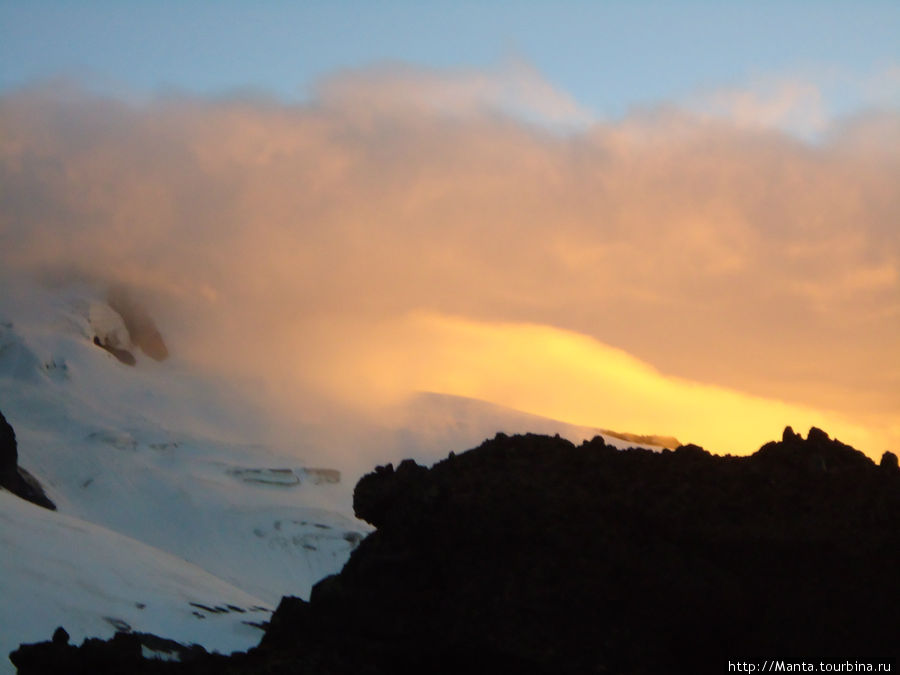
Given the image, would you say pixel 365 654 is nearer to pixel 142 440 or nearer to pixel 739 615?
Result: pixel 739 615

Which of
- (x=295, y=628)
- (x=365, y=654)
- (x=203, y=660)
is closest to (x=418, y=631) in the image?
(x=365, y=654)

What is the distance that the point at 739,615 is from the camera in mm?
22672

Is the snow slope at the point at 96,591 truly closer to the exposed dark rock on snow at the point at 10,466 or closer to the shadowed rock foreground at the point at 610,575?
the exposed dark rock on snow at the point at 10,466

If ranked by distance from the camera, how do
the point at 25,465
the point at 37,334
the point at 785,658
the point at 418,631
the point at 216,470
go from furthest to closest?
the point at 37,334
the point at 216,470
the point at 25,465
the point at 418,631
the point at 785,658

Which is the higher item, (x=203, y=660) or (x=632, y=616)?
(x=632, y=616)

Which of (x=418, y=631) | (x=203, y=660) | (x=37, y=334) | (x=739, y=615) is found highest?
(x=37, y=334)

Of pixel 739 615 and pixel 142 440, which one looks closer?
pixel 739 615

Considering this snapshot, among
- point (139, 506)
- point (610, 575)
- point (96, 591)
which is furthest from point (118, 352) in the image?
point (610, 575)

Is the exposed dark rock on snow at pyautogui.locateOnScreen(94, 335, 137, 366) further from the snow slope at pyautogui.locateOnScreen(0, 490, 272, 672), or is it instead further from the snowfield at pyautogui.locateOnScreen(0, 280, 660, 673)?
the snow slope at pyautogui.locateOnScreen(0, 490, 272, 672)

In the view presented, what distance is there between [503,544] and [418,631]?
2.25 meters

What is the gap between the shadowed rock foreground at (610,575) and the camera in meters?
22.6

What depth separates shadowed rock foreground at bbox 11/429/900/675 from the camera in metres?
22.6

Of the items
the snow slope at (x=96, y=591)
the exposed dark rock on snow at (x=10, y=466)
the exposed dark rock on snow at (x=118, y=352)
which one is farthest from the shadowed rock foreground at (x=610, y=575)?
the exposed dark rock on snow at (x=118, y=352)

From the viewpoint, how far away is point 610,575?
2333 centimetres
